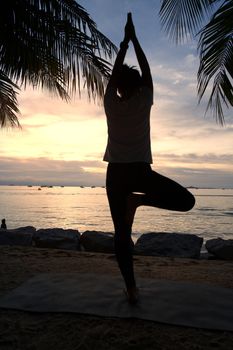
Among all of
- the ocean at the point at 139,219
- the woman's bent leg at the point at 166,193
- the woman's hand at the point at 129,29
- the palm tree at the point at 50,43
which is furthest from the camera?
the ocean at the point at 139,219

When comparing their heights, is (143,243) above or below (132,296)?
below

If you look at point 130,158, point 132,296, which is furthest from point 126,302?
point 130,158

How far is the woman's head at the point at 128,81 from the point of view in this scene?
120 inches

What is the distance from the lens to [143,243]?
7.50 m

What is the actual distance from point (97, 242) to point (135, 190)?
16.9 feet

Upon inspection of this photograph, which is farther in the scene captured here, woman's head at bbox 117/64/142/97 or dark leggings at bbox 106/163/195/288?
woman's head at bbox 117/64/142/97

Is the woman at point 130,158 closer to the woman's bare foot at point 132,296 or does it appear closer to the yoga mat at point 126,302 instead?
the woman's bare foot at point 132,296

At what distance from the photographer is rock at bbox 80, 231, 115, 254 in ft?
25.7

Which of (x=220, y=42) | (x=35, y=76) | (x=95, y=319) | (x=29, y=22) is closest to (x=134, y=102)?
→ (x=95, y=319)

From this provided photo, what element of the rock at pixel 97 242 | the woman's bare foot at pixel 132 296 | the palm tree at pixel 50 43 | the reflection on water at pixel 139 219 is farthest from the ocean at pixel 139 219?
the woman's bare foot at pixel 132 296

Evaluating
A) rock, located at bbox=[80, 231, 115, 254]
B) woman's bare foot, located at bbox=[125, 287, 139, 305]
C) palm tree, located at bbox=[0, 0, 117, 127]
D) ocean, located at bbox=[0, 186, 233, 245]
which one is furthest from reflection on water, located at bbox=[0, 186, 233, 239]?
woman's bare foot, located at bbox=[125, 287, 139, 305]

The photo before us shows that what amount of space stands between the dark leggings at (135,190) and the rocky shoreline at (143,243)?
4202 mm

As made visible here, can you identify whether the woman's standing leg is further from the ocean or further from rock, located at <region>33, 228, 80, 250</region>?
the ocean

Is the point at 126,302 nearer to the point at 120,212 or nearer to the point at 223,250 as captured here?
the point at 120,212
